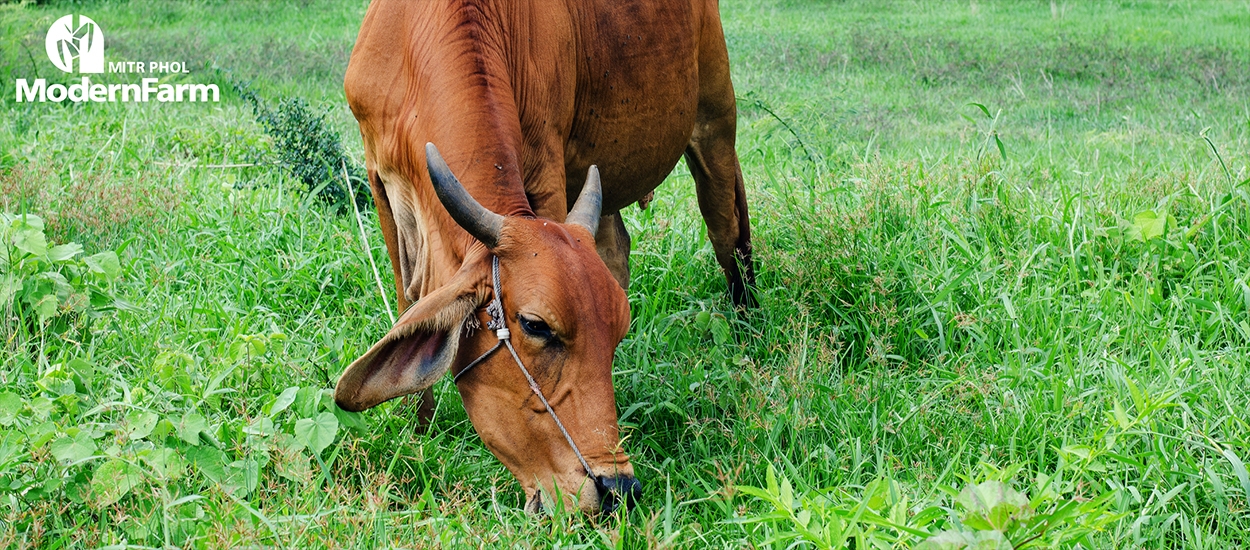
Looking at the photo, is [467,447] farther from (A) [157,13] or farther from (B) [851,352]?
(A) [157,13]

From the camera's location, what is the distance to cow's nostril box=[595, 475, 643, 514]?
2.78 metres

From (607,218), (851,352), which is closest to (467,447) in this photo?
(607,218)

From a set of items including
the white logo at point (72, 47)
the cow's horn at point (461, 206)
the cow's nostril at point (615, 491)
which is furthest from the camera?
the white logo at point (72, 47)

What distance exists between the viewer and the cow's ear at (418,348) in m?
2.75

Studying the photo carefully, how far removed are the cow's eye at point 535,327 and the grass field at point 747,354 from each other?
19.5 inches

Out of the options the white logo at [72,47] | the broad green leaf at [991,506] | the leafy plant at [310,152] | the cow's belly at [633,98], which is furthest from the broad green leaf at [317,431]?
the white logo at [72,47]

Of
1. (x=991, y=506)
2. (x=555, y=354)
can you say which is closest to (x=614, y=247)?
(x=555, y=354)

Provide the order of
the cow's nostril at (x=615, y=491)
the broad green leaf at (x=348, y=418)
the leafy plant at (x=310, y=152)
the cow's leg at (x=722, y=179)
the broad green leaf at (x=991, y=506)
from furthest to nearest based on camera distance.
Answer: the leafy plant at (x=310, y=152) < the cow's leg at (x=722, y=179) < the broad green leaf at (x=348, y=418) < the cow's nostril at (x=615, y=491) < the broad green leaf at (x=991, y=506)

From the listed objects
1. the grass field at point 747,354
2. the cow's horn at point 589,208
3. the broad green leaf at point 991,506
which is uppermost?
the cow's horn at point 589,208

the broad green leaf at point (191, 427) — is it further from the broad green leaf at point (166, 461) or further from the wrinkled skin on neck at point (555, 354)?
the wrinkled skin on neck at point (555, 354)

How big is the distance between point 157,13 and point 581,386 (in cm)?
950

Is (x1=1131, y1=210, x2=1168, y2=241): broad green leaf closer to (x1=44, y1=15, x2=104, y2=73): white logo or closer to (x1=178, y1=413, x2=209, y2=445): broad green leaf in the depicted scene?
(x1=178, y1=413, x2=209, y2=445): broad green leaf

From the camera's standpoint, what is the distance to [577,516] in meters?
2.85

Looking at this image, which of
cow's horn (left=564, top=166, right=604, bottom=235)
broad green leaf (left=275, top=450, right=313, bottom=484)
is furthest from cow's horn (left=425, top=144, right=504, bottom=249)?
broad green leaf (left=275, top=450, right=313, bottom=484)
